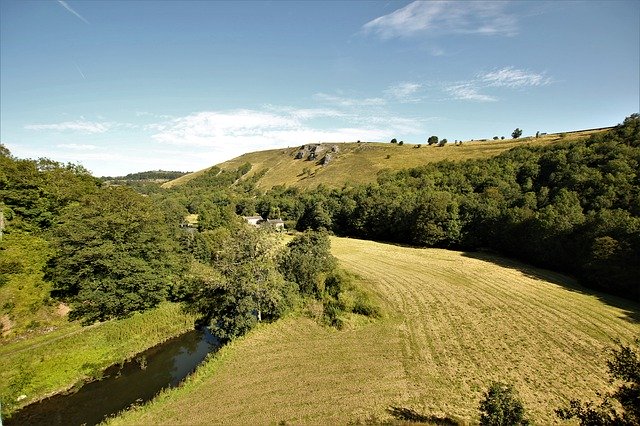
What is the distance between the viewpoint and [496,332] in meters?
30.4

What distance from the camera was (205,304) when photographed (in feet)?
127

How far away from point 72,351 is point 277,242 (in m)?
20.4

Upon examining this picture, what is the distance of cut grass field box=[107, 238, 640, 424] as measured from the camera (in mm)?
20109

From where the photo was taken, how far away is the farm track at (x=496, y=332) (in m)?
22.1

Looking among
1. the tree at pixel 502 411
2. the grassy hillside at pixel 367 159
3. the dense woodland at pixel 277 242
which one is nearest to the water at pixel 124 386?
the dense woodland at pixel 277 242

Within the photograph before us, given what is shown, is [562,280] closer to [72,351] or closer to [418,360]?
[418,360]

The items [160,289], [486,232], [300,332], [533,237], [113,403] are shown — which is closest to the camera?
[113,403]

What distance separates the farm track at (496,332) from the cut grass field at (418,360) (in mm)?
104

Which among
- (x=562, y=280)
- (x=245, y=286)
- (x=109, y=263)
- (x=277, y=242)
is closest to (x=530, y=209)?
(x=562, y=280)

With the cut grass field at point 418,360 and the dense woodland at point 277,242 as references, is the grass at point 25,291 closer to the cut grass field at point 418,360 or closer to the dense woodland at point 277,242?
the dense woodland at point 277,242

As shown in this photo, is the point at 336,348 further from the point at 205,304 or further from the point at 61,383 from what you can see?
the point at 61,383

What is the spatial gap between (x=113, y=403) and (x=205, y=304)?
16016 mm

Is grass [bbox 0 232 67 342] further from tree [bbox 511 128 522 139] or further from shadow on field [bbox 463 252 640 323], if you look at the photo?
tree [bbox 511 128 522 139]

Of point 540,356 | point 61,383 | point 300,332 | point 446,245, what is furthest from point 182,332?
point 446,245
